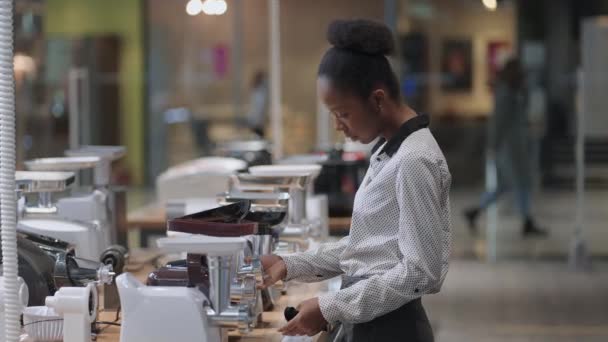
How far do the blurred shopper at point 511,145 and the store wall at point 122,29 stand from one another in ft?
13.2

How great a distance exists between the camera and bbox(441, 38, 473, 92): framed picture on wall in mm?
11102

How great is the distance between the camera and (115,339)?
2441 mm

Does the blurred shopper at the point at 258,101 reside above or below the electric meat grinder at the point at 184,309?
above

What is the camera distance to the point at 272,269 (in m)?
2.40

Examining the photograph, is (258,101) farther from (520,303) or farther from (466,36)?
(520,303)

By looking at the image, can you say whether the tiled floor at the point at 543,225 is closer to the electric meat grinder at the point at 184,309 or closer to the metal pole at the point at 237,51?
the metal pole at the point at 237,51

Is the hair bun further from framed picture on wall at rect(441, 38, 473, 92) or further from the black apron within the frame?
framed picture on wall at rect(441, 38, 473, 92)

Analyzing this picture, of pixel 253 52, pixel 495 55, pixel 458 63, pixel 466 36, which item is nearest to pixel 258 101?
pixel 253 52

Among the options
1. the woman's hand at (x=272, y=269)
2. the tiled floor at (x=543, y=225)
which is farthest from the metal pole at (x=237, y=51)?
the woman's hand at (x=272, y=269)

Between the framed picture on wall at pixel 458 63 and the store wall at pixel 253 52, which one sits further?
the store wall at pixel 253 52

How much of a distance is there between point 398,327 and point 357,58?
1.78ft

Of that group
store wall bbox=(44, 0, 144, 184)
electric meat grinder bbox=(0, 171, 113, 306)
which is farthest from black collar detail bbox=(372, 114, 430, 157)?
store wall bbox=(44, 0, 144, 184)

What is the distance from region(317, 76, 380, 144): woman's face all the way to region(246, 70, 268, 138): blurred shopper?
944 cm

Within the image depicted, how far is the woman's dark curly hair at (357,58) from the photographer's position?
214 cm
